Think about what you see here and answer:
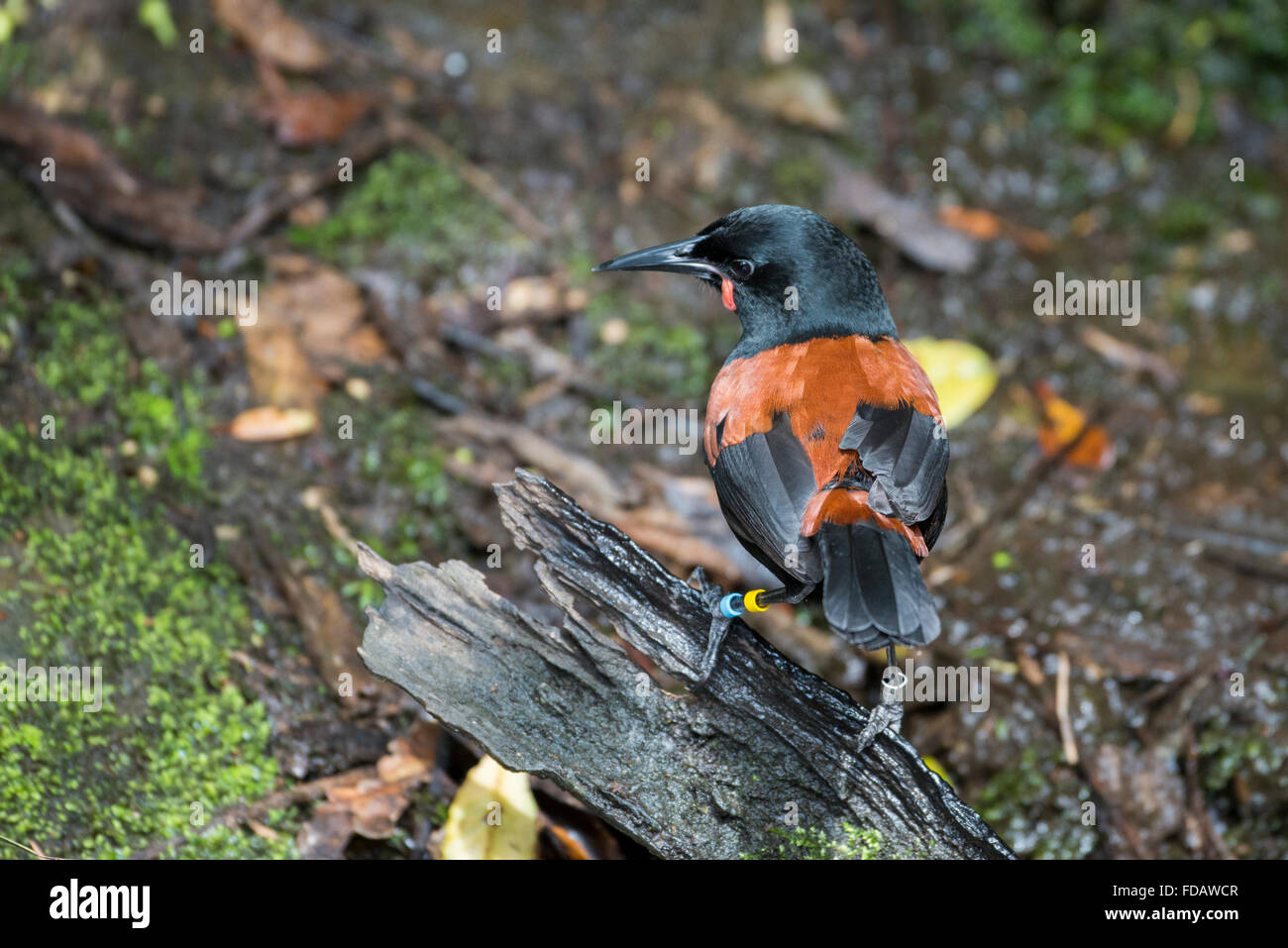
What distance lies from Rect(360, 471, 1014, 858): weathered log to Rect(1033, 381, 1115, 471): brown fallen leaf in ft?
7.78

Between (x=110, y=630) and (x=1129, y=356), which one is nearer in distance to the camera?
(x=110, y=630)

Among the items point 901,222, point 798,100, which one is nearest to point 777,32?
point 798,100

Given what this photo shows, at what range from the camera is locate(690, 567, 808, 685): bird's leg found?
3.02m

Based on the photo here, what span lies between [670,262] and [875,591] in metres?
1.64

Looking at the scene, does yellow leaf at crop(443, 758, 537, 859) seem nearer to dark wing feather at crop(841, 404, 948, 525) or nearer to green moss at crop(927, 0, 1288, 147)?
dark wing feather at crop(841, 404, 948, 525)

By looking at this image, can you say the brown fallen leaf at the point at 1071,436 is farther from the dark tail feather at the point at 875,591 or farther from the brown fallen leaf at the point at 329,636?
the brown fallen leaf at the point at 329,636

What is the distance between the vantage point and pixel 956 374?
4.95m

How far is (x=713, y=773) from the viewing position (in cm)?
299


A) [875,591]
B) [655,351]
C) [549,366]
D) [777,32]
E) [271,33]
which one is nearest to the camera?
[875,591]

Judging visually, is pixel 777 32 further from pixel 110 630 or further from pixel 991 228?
pixel 110 630

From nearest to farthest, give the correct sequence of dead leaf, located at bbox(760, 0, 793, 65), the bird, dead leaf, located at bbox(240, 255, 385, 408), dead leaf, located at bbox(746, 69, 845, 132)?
the bird < dead leaf, located at bbox(240, 255, 385, 408) < dead leaf, located at bbox(746, 69, 845, 132) < dead leaf, located at bbox(760, 0, 793, 65)

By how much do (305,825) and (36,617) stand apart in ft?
3.20

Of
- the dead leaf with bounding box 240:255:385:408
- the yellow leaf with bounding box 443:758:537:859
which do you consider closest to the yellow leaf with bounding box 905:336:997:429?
the dead leaf with bounding box 240:255:385:408

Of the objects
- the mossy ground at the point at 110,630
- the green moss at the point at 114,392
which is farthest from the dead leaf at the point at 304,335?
the mossy ground at the point at 110,630
